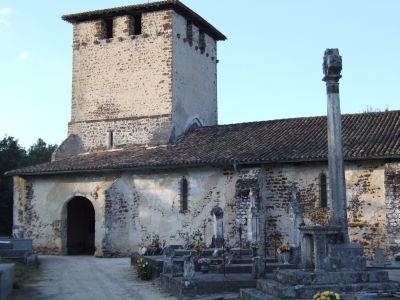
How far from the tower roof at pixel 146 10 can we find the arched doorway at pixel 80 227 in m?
9.00

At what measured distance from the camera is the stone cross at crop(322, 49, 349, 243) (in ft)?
39.4

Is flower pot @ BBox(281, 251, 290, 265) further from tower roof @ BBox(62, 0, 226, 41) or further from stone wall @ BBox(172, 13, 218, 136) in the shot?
tower roof @ BBox(62, 0, 226, 41)

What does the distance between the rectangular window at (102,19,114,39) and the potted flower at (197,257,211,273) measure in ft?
54.6

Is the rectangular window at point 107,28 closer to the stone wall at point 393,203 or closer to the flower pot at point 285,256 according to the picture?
the stone wall at point 393,203

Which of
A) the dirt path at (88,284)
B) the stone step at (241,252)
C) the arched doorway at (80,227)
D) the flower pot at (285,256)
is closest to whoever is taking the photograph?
the dirt path at (88,284)

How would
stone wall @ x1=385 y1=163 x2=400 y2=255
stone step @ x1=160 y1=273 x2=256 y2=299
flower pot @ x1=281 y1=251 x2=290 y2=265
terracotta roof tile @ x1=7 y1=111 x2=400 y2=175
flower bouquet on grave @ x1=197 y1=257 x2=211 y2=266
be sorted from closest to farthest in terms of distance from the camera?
stone step @ x1=160 y1=273 x2=256 y2=299 → flower pot @ x1=281 y1=251 x2=290 y2=265 → flower bouquet on grave @ x1=197 y1=257 x2=211 y2=266 → stone wall @ x1=385 y1=163 x2=400 y2=255 → terracotta roof tile @ x1=7 y1=111 x2=400 y2=175

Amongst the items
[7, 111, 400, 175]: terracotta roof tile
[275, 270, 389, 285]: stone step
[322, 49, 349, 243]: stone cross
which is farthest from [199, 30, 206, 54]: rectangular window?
[275, 270, 389, 285]: stone step

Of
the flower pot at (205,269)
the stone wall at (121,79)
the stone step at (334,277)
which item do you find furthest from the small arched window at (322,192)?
the stone step at (334,277)

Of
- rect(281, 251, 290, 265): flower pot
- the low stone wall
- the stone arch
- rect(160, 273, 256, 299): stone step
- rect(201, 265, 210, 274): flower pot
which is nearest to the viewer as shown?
the low stone wall

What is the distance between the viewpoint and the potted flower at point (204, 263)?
1514 centimetres

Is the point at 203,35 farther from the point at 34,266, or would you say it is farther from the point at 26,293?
the point at 26,293

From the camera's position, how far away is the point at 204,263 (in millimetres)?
15570

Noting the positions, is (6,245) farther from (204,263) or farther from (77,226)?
(204,263)

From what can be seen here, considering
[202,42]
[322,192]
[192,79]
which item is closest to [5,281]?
[322,192]
